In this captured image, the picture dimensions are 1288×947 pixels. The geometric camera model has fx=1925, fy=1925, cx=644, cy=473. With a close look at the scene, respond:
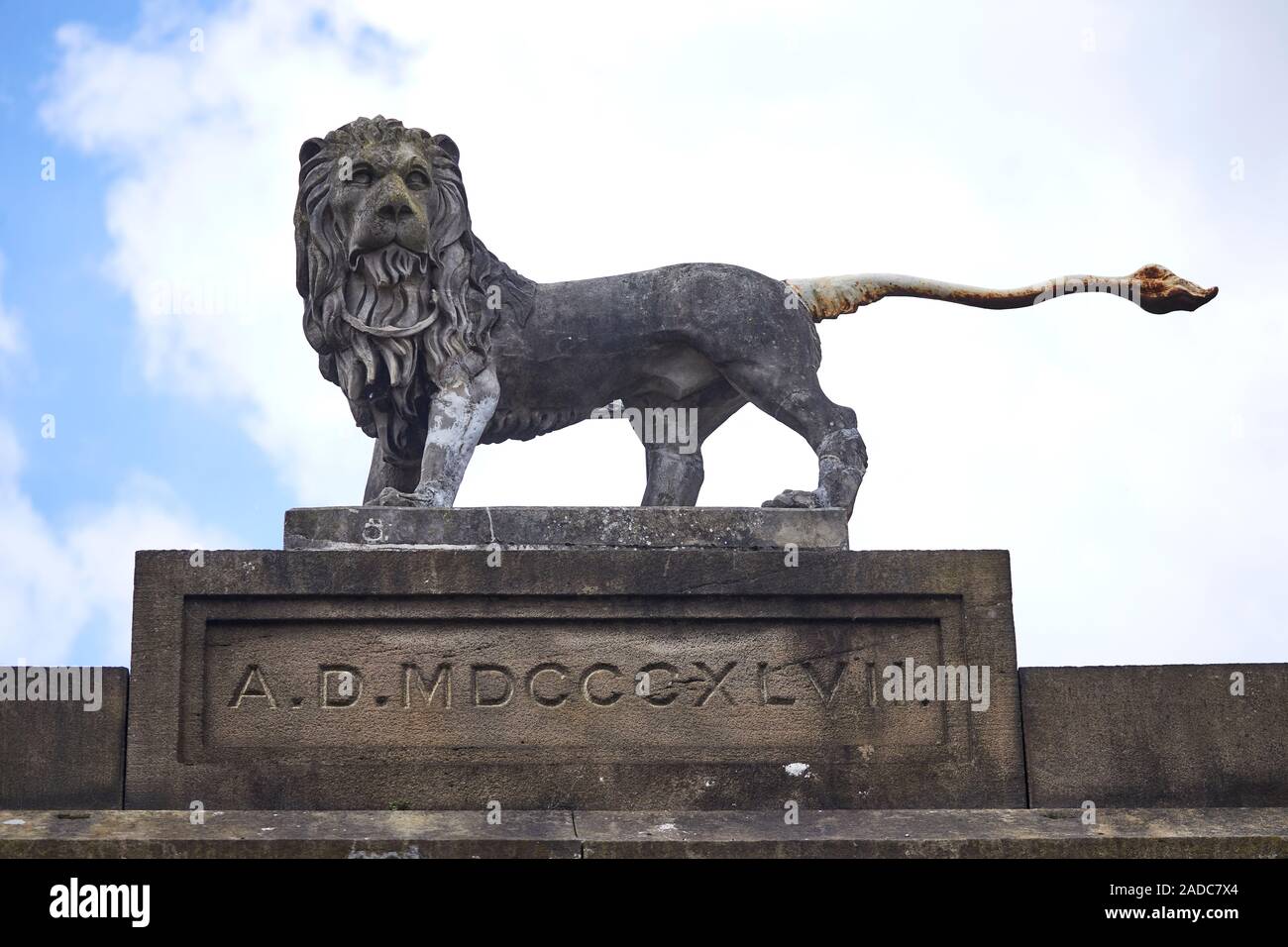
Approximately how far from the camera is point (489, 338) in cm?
944

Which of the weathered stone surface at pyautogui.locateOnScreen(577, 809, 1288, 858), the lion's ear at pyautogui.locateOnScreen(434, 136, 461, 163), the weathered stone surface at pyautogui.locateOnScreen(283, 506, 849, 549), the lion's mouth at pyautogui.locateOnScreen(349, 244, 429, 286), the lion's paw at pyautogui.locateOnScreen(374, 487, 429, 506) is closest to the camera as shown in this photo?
the weathered stone surface at pyautogui.locateOnScreen(577, 809, 1288, 858)

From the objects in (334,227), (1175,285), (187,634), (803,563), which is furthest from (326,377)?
(1175,285)

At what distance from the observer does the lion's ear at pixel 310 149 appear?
9391mm

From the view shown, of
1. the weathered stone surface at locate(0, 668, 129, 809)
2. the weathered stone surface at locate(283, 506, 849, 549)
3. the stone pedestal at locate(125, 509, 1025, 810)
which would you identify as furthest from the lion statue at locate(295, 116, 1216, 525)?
the weathered stone surface at locate(0, 668, 129, 809)

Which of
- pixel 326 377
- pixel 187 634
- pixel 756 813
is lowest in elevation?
pixel 756 813

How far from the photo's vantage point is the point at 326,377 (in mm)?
9539

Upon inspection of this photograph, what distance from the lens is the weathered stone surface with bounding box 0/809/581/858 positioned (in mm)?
7629

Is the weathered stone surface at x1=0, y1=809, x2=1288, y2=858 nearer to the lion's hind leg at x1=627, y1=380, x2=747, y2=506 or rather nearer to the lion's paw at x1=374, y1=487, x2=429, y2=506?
the lion's paw at x1=374, y1=487, x2=429, y2=506

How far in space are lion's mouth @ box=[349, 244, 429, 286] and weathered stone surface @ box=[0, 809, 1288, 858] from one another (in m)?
2.63
